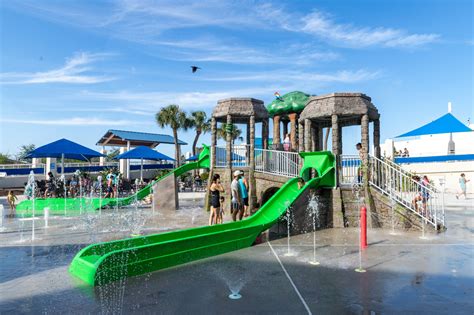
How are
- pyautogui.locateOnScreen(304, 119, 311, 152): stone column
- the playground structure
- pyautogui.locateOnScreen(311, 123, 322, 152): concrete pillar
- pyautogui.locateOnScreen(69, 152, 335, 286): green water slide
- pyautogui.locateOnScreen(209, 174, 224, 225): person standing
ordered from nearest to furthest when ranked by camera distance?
pyautogui.locateOnScreen(69, 152, 335, 286): green water slide
the playground structure
pyautogui.locateOnScreen(209, 174, 224, 225): person standing
pyautogui.locateOnScreen(304, 119, 311, 152): stone column
pyautogui.locateOnScreen(311, 123, 322, 152): concrete pillar

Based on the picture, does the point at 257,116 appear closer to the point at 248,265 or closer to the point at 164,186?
the point at 164,186

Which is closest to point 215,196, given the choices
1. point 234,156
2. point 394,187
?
point 394,187

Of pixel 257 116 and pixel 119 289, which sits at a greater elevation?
pixel 257 116

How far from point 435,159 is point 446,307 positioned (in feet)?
103

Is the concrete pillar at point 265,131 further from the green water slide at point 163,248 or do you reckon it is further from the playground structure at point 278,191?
the green water slide at point 163,248

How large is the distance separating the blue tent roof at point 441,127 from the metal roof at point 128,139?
2628 cm

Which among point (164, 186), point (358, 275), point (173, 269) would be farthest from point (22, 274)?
point (164, 186)

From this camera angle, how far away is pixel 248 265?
21.9 ft

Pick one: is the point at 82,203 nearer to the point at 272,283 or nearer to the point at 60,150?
the point at 60,150

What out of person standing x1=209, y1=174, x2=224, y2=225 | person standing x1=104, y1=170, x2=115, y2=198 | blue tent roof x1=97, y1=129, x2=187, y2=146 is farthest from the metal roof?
person standing x1=209, y1=174, x2=224, y2=225

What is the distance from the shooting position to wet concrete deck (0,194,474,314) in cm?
452

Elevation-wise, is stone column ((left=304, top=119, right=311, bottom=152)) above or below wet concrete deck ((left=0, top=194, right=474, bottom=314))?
above

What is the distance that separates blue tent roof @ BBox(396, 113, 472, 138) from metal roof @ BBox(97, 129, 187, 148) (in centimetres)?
2628

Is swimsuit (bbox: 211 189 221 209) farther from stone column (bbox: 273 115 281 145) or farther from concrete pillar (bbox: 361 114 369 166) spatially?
stone column (bbox: 273 115 281 145)
